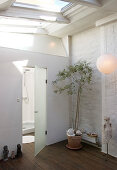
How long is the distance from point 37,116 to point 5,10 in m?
2.18

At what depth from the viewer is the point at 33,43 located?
13.1 feet

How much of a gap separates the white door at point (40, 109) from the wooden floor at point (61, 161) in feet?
0.73

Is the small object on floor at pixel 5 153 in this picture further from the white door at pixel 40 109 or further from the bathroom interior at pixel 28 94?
the bathroom interior at pixel 28 94

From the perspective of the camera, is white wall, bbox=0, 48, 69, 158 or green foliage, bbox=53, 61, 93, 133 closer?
white wall, bbox=0, 48, 69, 158

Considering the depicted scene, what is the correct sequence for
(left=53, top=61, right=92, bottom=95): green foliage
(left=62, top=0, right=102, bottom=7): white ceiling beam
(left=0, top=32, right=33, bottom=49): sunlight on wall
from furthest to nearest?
(left=53, top=61, right=92, bottom=95): green foliage → (left=0, top=32, right=33, bottom=49): sunlight on wall → (left=62, top=0, right=102, bottom=7): white ceiling beam

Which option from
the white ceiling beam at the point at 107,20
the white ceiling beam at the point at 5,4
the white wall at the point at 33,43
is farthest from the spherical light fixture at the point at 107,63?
the white ceiling beam at the point at 5,4

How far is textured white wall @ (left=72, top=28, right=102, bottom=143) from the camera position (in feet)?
12.1

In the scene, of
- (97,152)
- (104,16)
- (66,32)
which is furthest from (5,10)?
(97,152)

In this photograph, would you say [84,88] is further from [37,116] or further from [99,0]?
[99,0]

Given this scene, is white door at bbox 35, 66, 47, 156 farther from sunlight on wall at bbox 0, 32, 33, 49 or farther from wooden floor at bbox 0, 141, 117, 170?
sunlight on wall at bbox 0, 32, 33, 49

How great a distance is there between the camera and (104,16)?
126 inches

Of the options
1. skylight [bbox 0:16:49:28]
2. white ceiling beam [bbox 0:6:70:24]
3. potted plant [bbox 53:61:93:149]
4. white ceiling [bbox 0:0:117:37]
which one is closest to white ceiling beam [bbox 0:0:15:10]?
white ceiling [bbox 0:0:117:37]

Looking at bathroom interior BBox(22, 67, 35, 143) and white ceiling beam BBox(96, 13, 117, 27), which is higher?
white ceiling beam BBox(96, 13, 117, 27)

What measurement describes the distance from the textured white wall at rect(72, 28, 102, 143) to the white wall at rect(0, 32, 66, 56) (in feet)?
1.84
